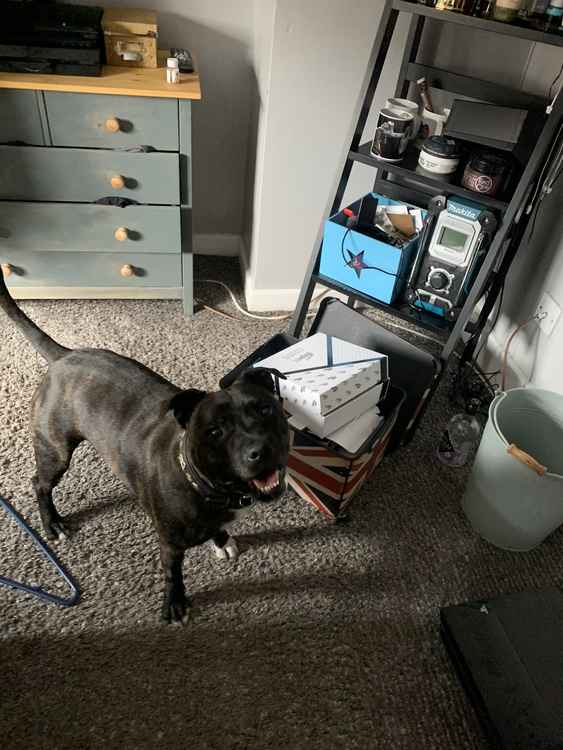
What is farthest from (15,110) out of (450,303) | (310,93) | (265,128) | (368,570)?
(368,570)

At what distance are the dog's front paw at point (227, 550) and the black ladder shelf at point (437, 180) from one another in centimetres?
75

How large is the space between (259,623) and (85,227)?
54.9 inches

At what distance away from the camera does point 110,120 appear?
167 centimetres

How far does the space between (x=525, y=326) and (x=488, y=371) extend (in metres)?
0.25

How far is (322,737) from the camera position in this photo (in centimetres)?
113

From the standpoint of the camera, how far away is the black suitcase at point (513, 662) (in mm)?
1062

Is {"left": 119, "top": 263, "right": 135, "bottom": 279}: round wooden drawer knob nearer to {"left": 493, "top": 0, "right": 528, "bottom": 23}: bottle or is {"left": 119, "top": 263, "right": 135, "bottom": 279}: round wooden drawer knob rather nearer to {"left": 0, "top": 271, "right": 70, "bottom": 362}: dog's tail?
{"left": 0, "top": 271, "right": 70, "bottom": 362}: dog's tail

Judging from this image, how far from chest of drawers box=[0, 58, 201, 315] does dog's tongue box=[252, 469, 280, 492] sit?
3.97 feet

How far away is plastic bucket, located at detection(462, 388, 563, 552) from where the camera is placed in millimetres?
1294

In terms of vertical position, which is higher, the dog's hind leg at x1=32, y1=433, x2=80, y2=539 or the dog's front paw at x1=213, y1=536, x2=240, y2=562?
the dog's hind leg at x1=32, y1=433, x2=80, y2=539

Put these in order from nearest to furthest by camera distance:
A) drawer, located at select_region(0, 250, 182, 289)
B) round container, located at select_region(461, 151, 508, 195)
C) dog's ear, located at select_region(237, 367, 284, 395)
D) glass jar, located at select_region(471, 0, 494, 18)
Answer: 1. dog's ear, located at select_region(237, 367, 284, 395)
2. glass jar, located at select_region(471, 0, 494, 18)
3. round container, located at select_region(461, 151, 508, 195)
4. drawer, located at select_region(0, 250, 182, 289)

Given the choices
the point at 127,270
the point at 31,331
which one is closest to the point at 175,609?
the point at 31,331

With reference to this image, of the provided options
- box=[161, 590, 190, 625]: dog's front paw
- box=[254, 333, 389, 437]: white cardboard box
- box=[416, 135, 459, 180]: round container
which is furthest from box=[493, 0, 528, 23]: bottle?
box=[161, 590, 190, 625]: dog's front paw

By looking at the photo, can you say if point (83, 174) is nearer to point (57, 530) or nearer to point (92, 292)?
point (92, 292)
